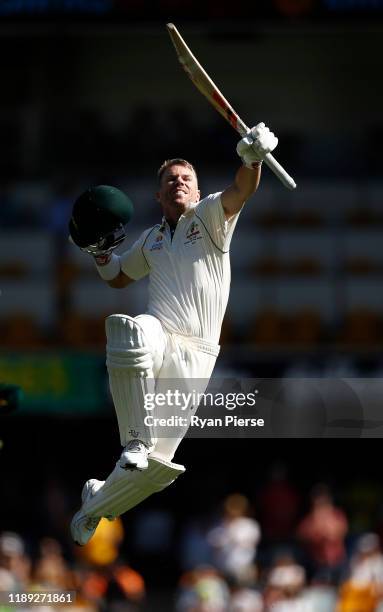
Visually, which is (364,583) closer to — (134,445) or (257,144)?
(134,445)

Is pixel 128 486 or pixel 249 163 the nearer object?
pixel 249 163

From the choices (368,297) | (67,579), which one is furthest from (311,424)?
(368,297)

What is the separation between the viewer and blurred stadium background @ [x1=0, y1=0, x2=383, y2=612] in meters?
13.6

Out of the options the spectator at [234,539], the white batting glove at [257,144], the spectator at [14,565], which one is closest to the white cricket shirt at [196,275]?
the white batting glove at [257,144]

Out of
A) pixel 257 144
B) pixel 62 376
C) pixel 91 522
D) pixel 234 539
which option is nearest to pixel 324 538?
pixel 234 539

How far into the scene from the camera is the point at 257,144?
6.91 m

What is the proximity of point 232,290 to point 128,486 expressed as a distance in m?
8.74

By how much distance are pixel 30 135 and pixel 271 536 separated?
5582 mm

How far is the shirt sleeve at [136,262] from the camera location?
25.1ft

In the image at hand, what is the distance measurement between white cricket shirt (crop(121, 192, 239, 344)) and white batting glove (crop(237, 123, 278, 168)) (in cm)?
37

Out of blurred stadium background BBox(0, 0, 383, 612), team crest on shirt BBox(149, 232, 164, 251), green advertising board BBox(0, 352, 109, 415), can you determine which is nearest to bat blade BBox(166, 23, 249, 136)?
team crest on shirt BBox(149, 232, 164, 251)

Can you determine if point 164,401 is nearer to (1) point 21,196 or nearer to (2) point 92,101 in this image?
(1) point 21,196

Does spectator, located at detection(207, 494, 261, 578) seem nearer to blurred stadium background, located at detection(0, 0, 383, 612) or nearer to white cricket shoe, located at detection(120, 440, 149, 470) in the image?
blurred stadium background, located at detection(0, 0, 383, 612)

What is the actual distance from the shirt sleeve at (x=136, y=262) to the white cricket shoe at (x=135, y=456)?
39.3 inches
